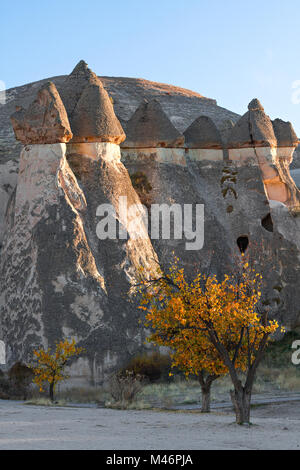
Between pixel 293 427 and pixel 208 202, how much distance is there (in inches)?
588

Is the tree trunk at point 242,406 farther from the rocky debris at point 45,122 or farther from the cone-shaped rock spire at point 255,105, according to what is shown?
the cone-shaped rock spire at point 255,105

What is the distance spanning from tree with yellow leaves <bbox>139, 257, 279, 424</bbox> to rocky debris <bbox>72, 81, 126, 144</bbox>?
9.16 m

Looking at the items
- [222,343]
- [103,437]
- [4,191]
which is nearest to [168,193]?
[4,191]

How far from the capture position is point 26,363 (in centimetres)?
1933

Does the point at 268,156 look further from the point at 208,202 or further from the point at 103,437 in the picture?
the point at 103,437

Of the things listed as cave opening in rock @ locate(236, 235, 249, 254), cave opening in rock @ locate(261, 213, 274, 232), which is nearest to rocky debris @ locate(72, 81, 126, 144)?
cave opening in rock @ locate(236, 235, 249, 254)

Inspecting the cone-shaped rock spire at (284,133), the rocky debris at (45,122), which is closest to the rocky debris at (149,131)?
the rocky debris at (45,122)

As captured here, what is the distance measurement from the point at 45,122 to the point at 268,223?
11546mm

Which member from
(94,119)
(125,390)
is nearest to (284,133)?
(94,119)

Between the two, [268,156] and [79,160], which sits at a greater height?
[268,156]

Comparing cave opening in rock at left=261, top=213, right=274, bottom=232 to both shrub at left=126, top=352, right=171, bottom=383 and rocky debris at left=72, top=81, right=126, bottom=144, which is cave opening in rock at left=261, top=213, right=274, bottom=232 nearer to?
rocky debris at left=72, top=81, right=126, bottom=144

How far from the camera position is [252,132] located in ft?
97.5

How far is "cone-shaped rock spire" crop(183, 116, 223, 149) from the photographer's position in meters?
29.3
